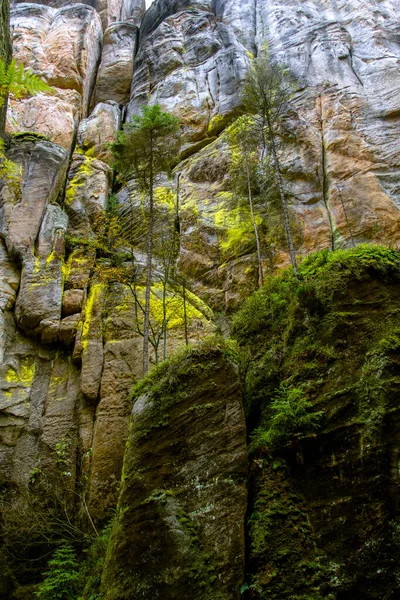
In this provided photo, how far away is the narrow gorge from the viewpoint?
7.13 metres

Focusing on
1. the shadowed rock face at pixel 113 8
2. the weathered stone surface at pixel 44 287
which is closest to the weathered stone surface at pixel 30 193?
the weathered stone surface at pixel 44 287

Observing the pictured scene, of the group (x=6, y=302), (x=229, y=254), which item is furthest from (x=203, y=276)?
(x=6, y=302)

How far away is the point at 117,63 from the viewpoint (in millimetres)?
31141

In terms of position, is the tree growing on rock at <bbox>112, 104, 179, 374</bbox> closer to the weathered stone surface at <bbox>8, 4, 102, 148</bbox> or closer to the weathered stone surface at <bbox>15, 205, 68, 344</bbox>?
the weathered stone surface at <bbox>15, 205, 68, 344</bbox>

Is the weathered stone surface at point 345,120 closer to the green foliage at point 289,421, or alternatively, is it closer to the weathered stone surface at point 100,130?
the green foliage at point 289,421

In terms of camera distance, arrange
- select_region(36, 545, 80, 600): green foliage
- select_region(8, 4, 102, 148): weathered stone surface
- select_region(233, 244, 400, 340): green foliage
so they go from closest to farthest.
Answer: select_region(233, 244, 400, 340): green foliage
select_region(36, 545, 80, 600): green foliage
select_region(8, 4, 102, 148): weathered stone surface

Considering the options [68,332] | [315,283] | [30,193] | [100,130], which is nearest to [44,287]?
[68,332]

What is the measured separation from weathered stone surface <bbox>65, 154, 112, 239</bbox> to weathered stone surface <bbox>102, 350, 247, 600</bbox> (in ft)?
37.4

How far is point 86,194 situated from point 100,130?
6.26m

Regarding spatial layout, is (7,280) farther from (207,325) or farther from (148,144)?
(207,325)

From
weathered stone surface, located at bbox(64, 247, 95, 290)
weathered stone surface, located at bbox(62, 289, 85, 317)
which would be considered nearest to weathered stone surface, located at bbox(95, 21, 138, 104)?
weathered stone surface, located at bbox(64, 247, 95, 290)

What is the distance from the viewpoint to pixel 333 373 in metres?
8.48

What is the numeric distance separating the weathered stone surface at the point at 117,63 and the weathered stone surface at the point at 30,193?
1064 centimetres

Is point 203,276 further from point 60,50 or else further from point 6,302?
point 60,50
